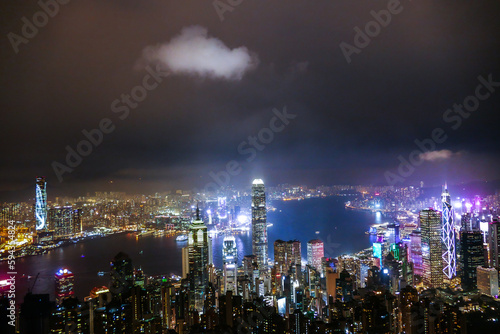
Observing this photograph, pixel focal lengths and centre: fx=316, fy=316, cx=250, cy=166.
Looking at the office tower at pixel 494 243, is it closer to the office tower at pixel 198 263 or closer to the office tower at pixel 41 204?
the office tower at pixel 198 263

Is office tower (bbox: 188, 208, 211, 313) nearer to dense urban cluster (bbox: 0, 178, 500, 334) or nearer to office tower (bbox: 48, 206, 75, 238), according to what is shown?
dense urban cluster (bbox: 0, 178, 500, 334)

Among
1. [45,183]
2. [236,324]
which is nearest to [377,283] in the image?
[236,324]

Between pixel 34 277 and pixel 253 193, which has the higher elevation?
pixel 253 193

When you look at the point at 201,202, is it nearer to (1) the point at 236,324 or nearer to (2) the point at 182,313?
(2) the point at 182,313

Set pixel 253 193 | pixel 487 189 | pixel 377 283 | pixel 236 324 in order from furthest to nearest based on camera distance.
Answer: pixel 253 193
pixel 487 189
pixel 377 283
pixel 236 324

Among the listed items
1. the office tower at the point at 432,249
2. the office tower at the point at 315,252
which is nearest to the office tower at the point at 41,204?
the office tower at the point at 315,252

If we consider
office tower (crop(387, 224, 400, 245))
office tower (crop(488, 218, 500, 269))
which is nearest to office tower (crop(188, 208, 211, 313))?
office tower (crop(387, 224, 400, 245))

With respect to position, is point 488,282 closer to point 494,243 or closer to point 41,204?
point 494,243
